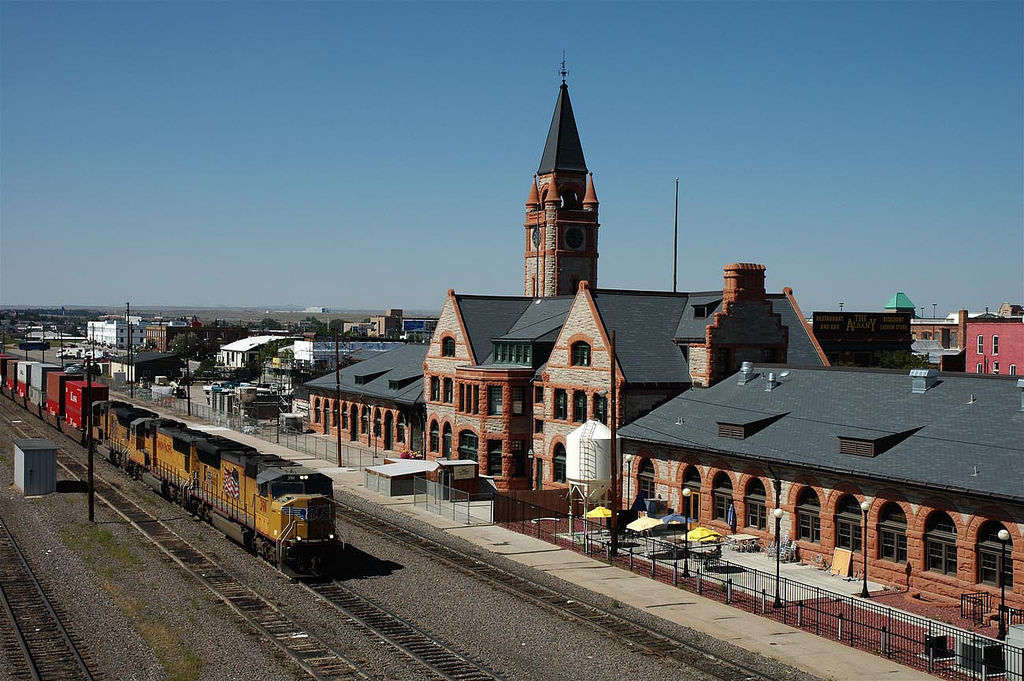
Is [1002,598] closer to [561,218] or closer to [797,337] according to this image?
[797,337]

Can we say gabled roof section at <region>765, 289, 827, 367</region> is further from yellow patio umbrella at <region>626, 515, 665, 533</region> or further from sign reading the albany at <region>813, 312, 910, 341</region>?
sign reading the albany at <region>813, 312, 910, 341</region>

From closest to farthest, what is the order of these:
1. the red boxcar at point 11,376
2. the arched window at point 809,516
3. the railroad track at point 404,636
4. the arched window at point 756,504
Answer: the railroad track at point 404,636 < the arched window at point 809,516 < the arched window at point 756,504 < the red boxcar at point 11,376

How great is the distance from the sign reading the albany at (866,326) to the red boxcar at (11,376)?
8443 centimetres

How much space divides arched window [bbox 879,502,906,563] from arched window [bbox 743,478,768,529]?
18.8 feet

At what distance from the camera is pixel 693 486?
44406mm

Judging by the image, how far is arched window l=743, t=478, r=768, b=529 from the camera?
134ft

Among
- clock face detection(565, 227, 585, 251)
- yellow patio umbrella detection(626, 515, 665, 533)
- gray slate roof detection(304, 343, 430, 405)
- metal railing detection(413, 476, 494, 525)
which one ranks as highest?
clock face detection(565, 227, 585, 251)

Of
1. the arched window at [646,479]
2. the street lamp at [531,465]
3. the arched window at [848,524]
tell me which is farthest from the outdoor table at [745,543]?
the street lamp at [531,465]

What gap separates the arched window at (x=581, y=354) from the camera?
172ft

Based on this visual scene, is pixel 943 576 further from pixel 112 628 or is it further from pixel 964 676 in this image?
pixel 112 628

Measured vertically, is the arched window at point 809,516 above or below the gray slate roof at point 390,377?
below

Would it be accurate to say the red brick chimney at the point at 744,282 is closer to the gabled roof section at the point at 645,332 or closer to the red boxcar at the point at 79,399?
the gabled roof section at the point at 645,332

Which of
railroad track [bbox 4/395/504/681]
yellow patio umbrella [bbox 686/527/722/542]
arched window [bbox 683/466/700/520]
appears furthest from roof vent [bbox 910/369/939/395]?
railroad track [bbox 4/395/504/681]

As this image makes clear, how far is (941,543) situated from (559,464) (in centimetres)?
2355
